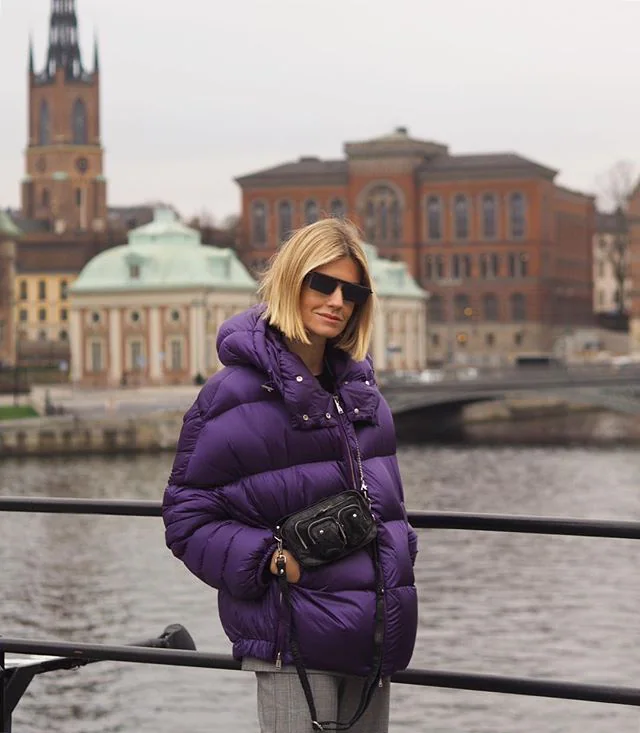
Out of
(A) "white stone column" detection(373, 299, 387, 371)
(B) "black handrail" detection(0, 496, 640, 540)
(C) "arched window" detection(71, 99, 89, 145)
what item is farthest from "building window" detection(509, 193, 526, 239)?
(B) "black handrail" detection(0, 496, 640, 540)

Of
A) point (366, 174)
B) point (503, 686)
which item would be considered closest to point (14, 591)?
point (503, 686)

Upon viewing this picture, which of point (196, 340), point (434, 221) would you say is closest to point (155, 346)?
point (196, 340)

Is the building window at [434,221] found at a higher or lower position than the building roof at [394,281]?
higher

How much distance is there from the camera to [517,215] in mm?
118688

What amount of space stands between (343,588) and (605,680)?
56.6 ft

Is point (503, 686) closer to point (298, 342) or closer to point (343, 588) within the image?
point (343, 588)

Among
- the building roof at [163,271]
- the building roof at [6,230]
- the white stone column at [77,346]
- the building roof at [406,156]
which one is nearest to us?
the building roof at [163,271]

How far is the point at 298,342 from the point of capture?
3969 millimetres

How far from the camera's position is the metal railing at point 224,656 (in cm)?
403

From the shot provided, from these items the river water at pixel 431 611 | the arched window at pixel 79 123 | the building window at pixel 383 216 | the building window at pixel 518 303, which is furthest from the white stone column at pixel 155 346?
the arched window at pixel 79 123

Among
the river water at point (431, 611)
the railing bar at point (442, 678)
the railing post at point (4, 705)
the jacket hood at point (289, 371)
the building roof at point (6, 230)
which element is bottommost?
the river water at point (431, 611)

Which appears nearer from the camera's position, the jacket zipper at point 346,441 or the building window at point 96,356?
the jacket zipper at point 346,441

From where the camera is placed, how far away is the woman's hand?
376 centimetres

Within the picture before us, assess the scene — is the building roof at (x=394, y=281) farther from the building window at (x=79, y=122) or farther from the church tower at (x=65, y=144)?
the building window at (x=79, y=122)
